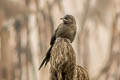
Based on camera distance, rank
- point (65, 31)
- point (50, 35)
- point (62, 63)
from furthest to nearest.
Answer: point (50, 35)
point (65, 31)
point (62, 63)

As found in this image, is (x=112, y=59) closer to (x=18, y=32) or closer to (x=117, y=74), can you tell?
(x=117, y=74)

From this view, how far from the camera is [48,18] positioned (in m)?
2.85

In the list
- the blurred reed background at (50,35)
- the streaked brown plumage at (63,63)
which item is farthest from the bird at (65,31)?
the blurred reed background at (50,35)

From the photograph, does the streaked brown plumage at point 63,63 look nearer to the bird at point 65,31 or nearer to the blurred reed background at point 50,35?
the bird at point 65,31

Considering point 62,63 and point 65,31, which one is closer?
point 62,63

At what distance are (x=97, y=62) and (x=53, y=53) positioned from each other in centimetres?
174

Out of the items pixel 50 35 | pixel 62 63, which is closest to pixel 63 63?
pixel 62 63

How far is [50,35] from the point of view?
9.14ft

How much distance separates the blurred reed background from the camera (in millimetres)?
2750

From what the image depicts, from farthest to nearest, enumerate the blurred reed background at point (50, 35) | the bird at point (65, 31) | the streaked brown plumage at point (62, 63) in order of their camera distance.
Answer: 1. the blurred reed background at point (50, 35)
2. the bird at point (65, 31)
3. the streaked brown plumage at point (62, 63)

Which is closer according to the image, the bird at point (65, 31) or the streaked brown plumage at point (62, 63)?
the streaked brown plumage at point (62, 63)

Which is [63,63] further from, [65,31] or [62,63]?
[65,31]

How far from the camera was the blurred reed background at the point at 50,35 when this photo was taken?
2.75m

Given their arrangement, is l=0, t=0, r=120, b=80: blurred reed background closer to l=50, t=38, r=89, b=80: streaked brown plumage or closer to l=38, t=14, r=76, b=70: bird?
l=38, t=14, r=76, b=70: bird
